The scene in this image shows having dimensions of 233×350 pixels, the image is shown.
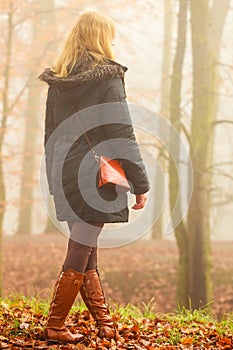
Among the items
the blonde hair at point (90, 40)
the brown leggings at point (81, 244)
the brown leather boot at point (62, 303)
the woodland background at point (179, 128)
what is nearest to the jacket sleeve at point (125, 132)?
the blonde hair at point (90, 40)

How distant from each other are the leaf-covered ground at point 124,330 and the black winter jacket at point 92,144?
88 centimetres

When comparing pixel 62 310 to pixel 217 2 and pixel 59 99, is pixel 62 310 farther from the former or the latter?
pixel 217 2

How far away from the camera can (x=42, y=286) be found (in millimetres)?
12102

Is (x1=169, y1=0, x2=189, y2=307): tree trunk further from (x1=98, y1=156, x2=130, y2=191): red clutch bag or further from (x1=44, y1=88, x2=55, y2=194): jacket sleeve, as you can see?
(x1=98, y1=156, x2=130, y2=191): red clutch bag

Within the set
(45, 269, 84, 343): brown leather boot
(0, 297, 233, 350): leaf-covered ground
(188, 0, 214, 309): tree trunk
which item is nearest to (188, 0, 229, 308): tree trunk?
(188, 0, 214, 309): tree trunk

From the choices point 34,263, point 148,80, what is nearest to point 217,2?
point 34,263

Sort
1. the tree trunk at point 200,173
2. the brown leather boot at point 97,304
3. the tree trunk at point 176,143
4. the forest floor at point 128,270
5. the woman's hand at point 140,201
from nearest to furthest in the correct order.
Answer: the woman's hand at point 140,201 → the brown leather boot at point 97,304 → the tree trunk at point 200,173 → the tree trunk at point 176,143 → the forest floor at point 128,270

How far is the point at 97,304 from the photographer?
4066 mm

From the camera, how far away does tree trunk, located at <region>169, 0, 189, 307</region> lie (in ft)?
28.0

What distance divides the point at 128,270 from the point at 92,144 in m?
8.64

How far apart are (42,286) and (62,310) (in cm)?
841

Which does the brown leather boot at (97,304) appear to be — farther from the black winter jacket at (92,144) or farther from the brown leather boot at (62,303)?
the black winter jacket at (92,144)

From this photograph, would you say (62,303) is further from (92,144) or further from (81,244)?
(92,144)

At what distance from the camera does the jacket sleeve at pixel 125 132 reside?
372 cm
